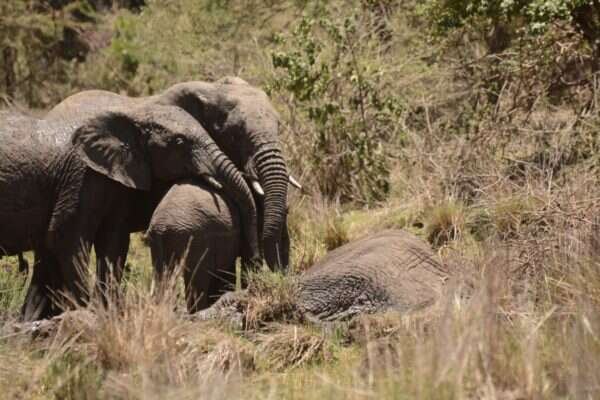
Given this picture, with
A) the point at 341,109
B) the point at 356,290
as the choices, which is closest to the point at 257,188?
the point at 356,290

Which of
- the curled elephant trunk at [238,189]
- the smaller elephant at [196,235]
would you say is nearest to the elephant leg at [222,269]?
the smaller elephant at [196,235]

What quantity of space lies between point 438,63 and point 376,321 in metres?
8.35

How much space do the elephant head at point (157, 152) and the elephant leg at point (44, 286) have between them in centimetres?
94

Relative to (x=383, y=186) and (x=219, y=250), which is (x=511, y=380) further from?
(x=383, y=186)

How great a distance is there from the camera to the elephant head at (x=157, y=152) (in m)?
8.32

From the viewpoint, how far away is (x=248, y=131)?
833 centimetres

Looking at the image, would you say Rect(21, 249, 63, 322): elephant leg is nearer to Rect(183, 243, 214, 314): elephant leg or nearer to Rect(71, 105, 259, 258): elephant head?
Rect(71, 105, 259, 258): elephant head

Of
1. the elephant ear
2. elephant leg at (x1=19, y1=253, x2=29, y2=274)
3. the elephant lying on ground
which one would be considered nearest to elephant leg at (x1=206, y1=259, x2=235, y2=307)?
the elephant lying on ground

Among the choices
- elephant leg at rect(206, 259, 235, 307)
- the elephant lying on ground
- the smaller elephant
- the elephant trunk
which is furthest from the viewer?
elephant leg at rect(206, 259, 235, 307)

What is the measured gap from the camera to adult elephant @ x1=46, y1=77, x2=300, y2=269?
821 cm

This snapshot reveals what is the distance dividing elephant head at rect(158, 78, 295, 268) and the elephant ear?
15.7 inches

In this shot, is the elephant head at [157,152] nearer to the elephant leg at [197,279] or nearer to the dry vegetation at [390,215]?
the elephant leg at [197,279]

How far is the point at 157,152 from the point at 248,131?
77 centimetres

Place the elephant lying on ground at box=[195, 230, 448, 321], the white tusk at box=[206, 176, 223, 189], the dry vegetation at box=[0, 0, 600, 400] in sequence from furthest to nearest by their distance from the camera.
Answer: the white tusk at box=[206, 176, 223, 189] < the elephant lying on ground at box=[195, 230, 448, 321] < the dry vegetation at box=[0, 0, 600, 400]
